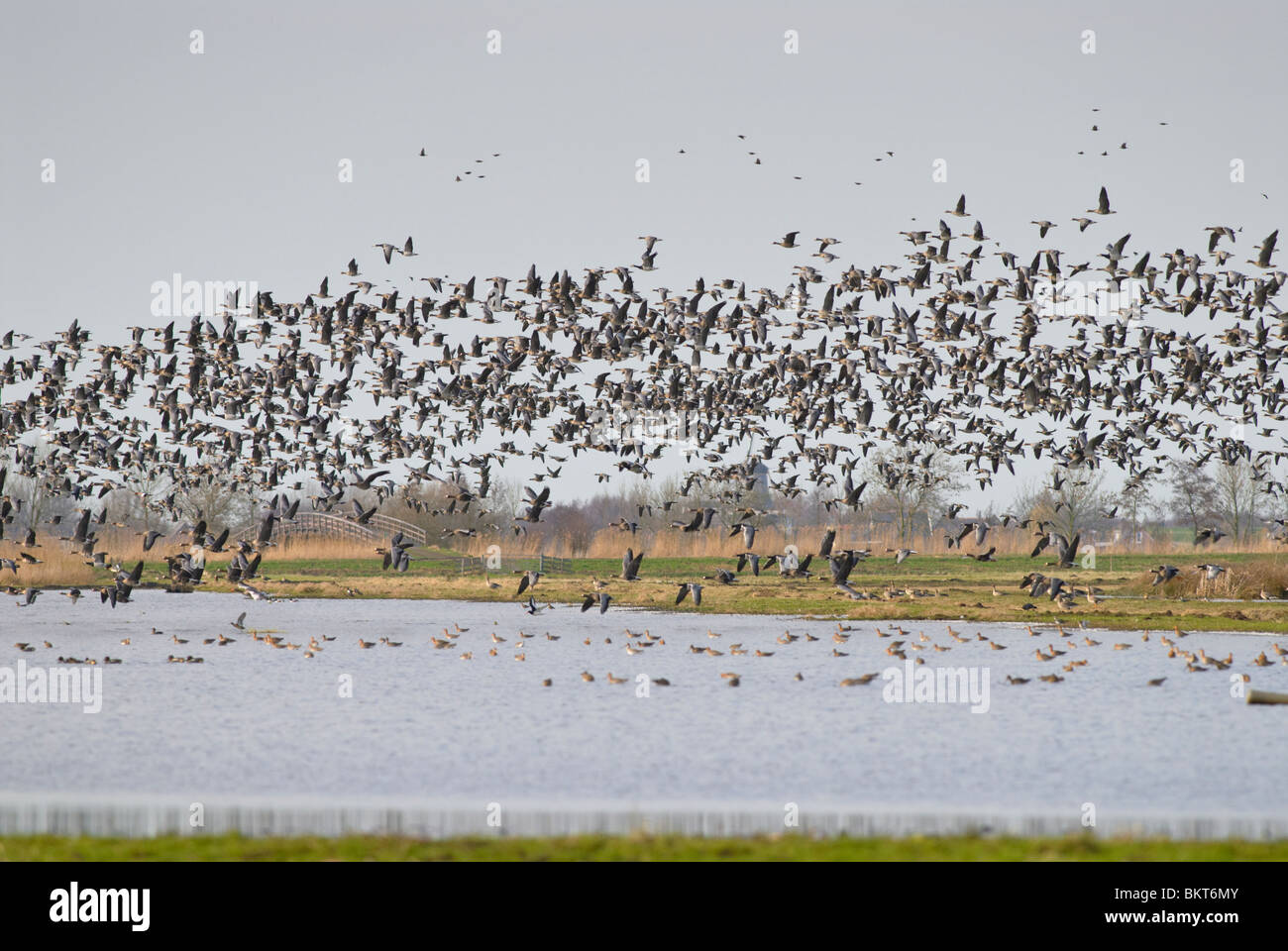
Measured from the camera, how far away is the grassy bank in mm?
45219

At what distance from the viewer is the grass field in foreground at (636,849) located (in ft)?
43.6

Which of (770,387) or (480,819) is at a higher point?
(770,387)

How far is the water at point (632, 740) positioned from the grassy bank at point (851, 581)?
34.1ft

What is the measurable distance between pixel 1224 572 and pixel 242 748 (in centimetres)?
4061

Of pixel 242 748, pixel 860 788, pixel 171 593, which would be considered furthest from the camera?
pixel 171 593

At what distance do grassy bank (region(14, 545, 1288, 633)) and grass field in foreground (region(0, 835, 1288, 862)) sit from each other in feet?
93.4

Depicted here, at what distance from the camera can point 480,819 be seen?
50.9 ft

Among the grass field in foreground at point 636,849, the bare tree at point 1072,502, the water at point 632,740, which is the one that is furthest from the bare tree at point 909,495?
the grass field in foreground at point 636,849
